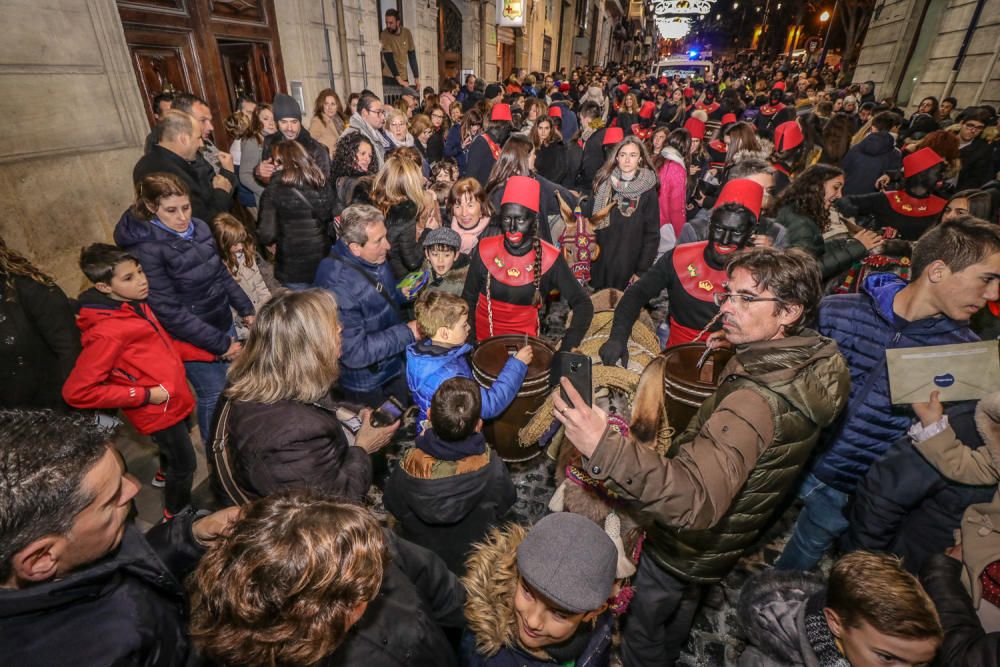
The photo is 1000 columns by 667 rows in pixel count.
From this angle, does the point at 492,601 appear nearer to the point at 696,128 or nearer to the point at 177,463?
the point at 177,463

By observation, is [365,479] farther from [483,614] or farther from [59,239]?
[59,239]

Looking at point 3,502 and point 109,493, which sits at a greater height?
point 3,502

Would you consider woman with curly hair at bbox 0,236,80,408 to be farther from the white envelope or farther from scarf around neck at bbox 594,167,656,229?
the white envelope

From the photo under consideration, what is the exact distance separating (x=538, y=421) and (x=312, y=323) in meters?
1.54

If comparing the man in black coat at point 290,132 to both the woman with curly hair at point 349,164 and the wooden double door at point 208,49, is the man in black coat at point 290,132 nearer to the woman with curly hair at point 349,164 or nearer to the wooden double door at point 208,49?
the woman with curly hair at point 349,164

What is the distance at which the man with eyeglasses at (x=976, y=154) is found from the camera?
20.0 feet

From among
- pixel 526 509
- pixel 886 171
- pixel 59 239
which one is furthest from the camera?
pixel 886 171

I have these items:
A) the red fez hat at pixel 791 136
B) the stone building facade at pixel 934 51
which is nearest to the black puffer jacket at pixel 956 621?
the red fez hat at pixel 791 136

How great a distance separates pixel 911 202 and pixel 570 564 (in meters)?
5.61

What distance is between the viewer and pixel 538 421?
2.88 meters

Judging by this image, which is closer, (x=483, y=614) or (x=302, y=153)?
(x=483, y=614)

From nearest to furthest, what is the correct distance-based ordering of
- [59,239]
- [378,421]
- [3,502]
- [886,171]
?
[3,502] < [378,421] < [59,239] < [886,171]

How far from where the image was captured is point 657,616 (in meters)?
2.24

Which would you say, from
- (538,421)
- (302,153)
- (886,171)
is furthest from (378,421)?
(886,171)
